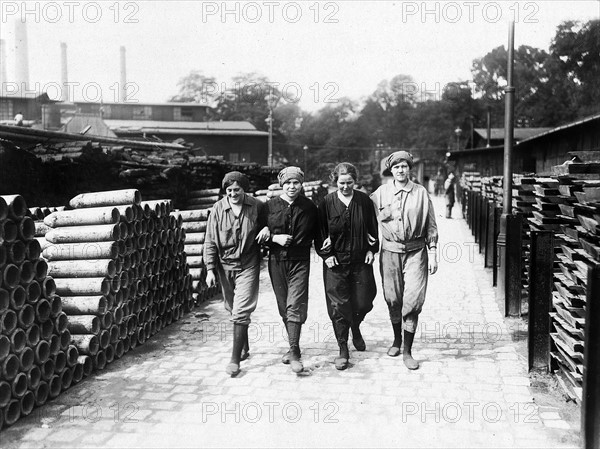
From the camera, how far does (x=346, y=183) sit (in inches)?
243

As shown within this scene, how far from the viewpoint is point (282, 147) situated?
6184 centimetres

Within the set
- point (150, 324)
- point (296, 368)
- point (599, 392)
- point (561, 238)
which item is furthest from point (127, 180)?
point (599, 392)

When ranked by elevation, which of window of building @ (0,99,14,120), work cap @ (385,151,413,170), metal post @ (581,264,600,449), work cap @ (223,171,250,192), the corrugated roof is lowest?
metal post @ (581,264,600,449)

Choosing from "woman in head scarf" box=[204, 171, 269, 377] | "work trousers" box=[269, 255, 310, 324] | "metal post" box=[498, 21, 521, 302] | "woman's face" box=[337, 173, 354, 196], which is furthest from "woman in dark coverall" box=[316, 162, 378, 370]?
"metal post" box=[498, 21, 521, 302]

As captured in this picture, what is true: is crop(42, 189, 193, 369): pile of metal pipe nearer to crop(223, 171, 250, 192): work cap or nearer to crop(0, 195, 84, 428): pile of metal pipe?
crop(0, 195, 84, 428): pile of metal pipe

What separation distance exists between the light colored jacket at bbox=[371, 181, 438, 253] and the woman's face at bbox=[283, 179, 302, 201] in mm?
909

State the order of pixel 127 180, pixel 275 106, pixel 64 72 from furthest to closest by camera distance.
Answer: pixel 275 106, pixel 64 72, pixel 127 180

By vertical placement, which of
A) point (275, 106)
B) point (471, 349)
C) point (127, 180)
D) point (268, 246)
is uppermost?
point (275, 106)

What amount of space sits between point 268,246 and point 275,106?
7557 centimetres

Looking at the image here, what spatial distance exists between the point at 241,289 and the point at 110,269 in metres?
1.51

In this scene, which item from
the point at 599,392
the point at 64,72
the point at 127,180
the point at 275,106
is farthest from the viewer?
the point at 275,106

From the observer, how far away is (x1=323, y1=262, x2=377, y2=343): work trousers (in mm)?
6172

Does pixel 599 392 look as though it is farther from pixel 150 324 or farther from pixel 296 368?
pixel 150 324

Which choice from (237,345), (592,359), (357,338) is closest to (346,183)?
(357,338)
